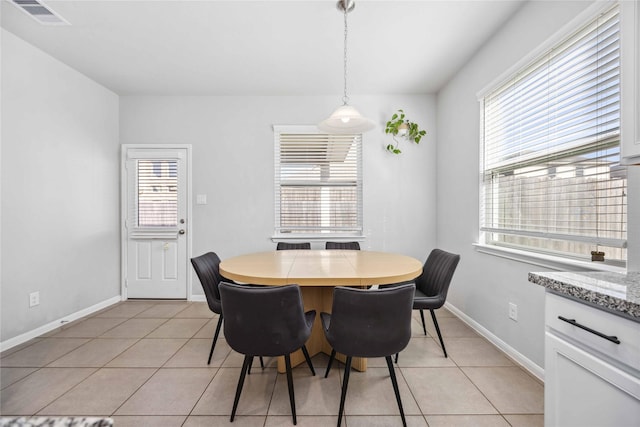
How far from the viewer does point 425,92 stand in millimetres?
3635

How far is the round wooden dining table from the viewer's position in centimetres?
166

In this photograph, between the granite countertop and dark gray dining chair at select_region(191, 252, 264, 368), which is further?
dark gray dining chair at select_region(191, 252, 264, 368)

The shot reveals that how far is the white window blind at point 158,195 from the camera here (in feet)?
12.0

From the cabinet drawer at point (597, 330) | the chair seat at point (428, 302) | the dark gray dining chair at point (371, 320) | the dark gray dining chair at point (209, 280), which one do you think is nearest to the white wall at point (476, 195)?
the chair seat at point (428, 302)

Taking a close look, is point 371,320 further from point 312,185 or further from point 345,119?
point 312,185

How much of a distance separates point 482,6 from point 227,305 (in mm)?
2722

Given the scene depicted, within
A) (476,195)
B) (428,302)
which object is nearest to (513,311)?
(428,302)

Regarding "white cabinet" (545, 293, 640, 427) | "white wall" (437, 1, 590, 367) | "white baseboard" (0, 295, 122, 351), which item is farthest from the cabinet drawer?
"white baseboard" (0, 295, 122, 351)

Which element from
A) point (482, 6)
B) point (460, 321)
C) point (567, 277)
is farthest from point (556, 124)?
point (460, 321)

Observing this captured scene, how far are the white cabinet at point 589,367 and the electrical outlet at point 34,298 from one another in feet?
12.5

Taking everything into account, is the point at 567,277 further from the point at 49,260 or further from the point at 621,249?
the point at 49,260

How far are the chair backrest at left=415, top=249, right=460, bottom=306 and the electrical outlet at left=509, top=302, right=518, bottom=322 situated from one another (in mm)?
523

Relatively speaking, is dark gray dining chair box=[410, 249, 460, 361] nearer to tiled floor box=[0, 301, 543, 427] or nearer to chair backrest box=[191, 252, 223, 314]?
tiled floor box=[0, 301, 543, 427]

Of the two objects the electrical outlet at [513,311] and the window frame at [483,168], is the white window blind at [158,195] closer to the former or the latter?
the window frame at [483,168]
